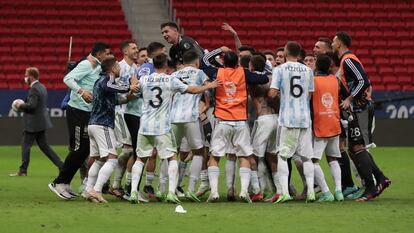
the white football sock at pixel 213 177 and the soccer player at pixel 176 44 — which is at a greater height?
the soccer player at pixel 176 44

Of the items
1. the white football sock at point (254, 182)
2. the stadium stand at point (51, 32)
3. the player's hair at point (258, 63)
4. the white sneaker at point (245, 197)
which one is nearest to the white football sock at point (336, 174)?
the white football sock at point (254, 182)

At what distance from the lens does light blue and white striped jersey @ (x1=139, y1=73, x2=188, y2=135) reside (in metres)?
13.2

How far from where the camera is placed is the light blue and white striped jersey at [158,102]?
13156 mm

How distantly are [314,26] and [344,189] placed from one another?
18582 millimetres

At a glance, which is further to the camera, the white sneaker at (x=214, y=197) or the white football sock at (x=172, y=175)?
the white sneaker at (x=214, y=197)

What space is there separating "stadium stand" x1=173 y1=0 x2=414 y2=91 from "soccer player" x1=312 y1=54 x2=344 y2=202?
1759cm

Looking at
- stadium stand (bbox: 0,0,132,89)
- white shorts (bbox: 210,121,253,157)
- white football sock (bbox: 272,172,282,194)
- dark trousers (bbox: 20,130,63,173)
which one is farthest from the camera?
stadium stand (bbox: 0,0,132,89)

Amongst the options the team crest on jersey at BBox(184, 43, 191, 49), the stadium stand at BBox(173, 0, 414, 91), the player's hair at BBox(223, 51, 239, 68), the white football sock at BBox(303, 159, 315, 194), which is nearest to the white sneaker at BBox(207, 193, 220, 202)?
the white football sock at BBox(303, 159, 315, 194)

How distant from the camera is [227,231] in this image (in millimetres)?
10070

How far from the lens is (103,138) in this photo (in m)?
13.4

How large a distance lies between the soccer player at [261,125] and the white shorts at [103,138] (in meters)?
1.92

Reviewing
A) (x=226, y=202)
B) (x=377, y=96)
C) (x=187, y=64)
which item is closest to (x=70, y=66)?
(x=187, y=64)

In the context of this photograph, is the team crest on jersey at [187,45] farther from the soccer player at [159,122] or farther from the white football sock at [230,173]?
the white football sock at [230,173]

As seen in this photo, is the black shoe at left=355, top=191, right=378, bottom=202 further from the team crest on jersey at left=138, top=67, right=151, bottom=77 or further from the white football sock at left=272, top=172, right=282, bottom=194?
the team crest on jersey at left=138, top=67, right=151, bottom=77
